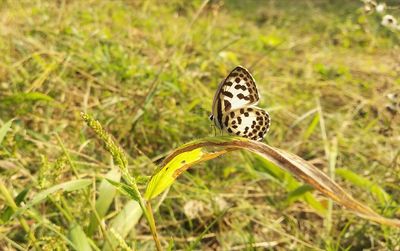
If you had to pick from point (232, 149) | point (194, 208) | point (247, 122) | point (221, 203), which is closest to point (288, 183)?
point (221, 203)

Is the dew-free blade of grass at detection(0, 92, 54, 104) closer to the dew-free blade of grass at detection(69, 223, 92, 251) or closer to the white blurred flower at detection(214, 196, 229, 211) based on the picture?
the white blurred flower at detection(214, 196, 229, 211)

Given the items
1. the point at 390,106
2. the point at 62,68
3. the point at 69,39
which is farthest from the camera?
the point at 69,39

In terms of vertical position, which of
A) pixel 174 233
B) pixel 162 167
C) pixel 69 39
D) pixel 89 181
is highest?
pixel 69 39

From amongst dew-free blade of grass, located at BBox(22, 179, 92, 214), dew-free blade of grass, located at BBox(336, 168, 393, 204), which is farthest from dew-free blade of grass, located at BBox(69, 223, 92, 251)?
dew-free blade of grass, located at BBox(336, 168, 393, 204)

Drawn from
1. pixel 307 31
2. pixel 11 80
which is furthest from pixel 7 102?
pixel 307 31

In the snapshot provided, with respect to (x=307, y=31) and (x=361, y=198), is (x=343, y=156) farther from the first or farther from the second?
(x=307, y=31)
